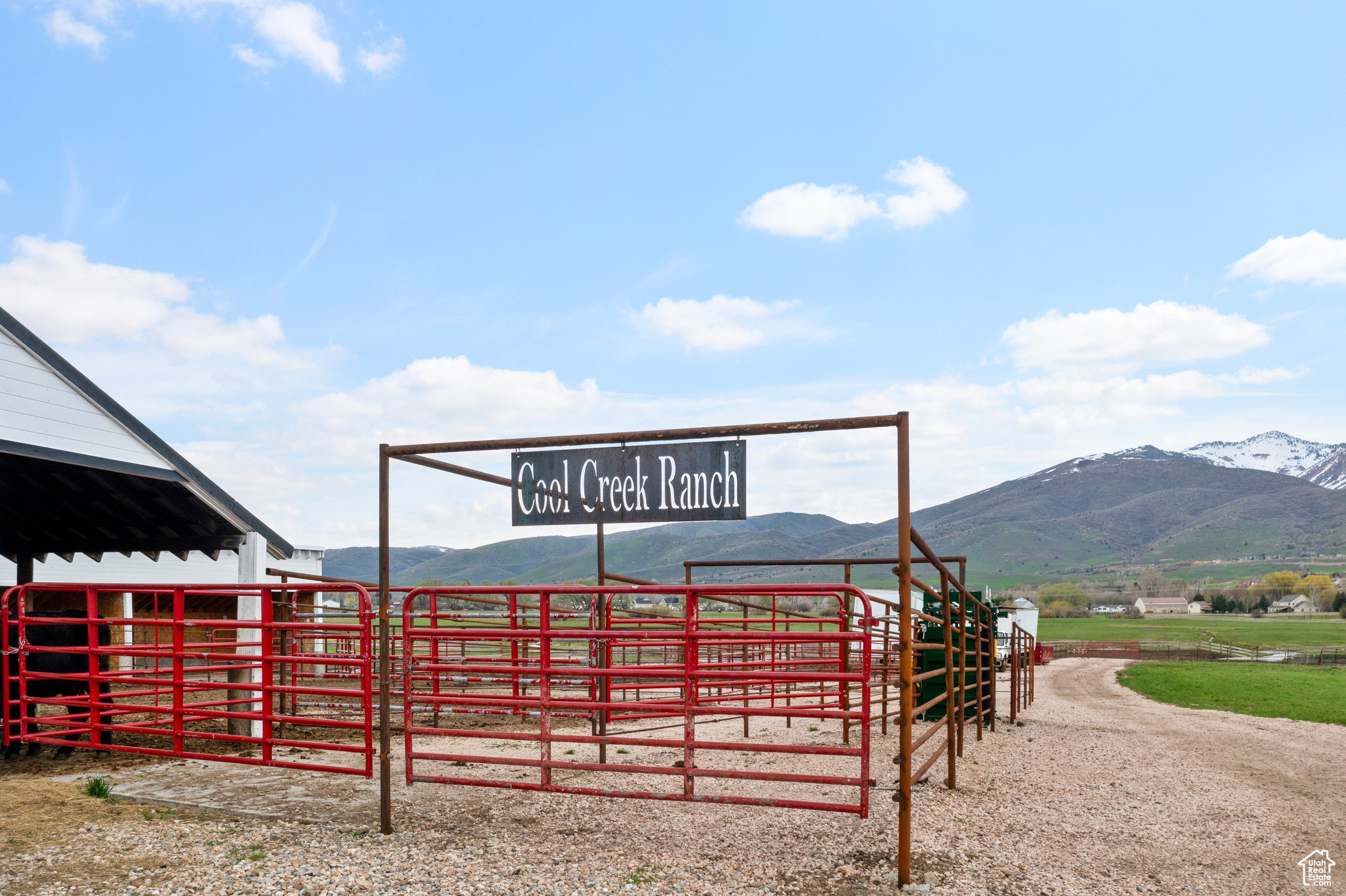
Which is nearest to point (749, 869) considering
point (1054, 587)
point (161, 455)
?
point (161, 455)

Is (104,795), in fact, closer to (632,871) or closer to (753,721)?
(632,871)

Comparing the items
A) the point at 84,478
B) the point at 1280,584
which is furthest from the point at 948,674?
the point at 1280,584

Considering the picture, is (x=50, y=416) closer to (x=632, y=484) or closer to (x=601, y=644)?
(x=601, y=644)

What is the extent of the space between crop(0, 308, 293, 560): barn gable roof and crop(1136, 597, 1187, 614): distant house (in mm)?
157277

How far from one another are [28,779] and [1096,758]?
10806 millimetres

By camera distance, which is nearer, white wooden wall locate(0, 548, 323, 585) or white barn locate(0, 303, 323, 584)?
white barn locate(0, 303, 323, 584)

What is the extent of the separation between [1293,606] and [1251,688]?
140 metres

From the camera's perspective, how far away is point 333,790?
7.27 meters

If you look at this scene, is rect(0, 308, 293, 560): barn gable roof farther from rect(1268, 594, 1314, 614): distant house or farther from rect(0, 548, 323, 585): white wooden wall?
rect(1268, 594, 1314, 614): distant house

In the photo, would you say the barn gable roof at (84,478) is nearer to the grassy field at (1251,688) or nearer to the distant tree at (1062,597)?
the grassy field at (1251,688)

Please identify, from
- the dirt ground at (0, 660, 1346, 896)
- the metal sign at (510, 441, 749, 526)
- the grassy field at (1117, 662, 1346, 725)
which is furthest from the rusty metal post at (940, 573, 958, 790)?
the grassy field at (1117, 662, 1346, 725)

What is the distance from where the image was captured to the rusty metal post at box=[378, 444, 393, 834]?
19.8 ft

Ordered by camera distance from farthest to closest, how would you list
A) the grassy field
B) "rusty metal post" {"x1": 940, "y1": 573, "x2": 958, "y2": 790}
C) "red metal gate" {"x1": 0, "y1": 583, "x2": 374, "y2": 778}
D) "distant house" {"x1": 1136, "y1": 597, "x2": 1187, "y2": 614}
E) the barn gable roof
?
"distant house" {"x1": 1136, "y1": 597, "x2": 1187, "y2": 614}, the grassy field, the barn gable roof, "rusty metal post" {"x1": 940, "y1": 573, "x2": 958, "y2": 790}, "red metal gate" {"x1": 0, "y1": 583, "x2": 374, "y2": 778}

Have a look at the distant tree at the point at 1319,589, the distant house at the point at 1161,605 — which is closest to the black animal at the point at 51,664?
the distant house at the point at 1161,605
